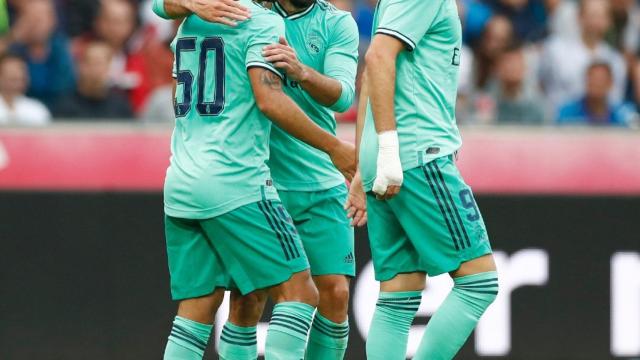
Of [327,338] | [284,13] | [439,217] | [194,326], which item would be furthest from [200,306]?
[284,13]

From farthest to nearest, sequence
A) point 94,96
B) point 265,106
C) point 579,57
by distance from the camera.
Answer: point 579,57 → point 94,96 → point 265,106

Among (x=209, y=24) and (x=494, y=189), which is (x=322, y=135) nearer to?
(x=209, y=24)

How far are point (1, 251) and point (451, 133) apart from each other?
322 cm

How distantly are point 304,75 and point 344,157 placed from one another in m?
0.39

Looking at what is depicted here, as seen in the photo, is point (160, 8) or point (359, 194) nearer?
point (160, 8)

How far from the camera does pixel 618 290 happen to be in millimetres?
7613

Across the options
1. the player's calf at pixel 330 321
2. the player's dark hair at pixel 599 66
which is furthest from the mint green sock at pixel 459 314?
the player's dark hair at pixel 599 66

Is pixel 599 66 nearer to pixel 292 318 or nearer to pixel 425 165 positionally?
pixel 425 165

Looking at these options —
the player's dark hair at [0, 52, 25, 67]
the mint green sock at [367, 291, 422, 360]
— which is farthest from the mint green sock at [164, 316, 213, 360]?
the player's dark hair at [0, 52, 25, 67]

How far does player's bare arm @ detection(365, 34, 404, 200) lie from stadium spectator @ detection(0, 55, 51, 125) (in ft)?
13.1

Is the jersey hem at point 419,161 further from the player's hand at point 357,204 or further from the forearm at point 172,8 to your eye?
the forearm at point 172,8

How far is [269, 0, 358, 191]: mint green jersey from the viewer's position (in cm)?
589

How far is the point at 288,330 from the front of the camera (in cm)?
528

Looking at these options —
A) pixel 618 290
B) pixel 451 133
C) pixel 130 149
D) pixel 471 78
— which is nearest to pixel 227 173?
pixel 451 133
